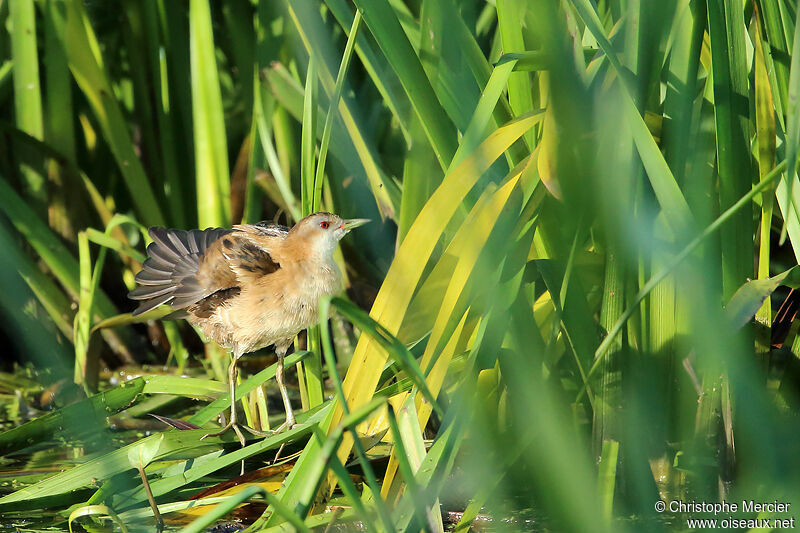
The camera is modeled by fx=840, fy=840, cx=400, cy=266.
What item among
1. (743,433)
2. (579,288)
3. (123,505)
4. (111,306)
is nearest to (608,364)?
(579,288)

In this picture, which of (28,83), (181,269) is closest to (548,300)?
(181,269)

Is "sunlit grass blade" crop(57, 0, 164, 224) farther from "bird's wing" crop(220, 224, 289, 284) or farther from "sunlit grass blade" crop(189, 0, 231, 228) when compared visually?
"bird's wing" crop(220, 224, 289, 284)

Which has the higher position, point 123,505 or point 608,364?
point 608,364

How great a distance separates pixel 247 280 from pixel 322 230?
1.01ft

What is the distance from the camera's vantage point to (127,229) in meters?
3.95

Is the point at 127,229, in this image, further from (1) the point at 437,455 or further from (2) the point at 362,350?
(1) the point at 437,455

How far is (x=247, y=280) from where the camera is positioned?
2766 millimetres

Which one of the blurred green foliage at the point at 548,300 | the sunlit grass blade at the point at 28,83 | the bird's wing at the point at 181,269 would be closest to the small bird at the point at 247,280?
the bird's wing at the point at 181,269

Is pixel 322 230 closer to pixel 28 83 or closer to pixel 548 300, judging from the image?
pixel 548 300

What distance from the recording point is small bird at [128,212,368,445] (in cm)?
264

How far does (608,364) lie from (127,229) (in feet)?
8.59

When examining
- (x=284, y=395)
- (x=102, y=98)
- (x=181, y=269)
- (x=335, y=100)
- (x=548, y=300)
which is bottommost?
(x=284, y=395)

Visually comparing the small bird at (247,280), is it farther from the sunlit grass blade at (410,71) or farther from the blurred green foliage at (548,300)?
the sunlit grass blade at (410,71)

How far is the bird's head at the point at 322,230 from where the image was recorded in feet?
8.80
